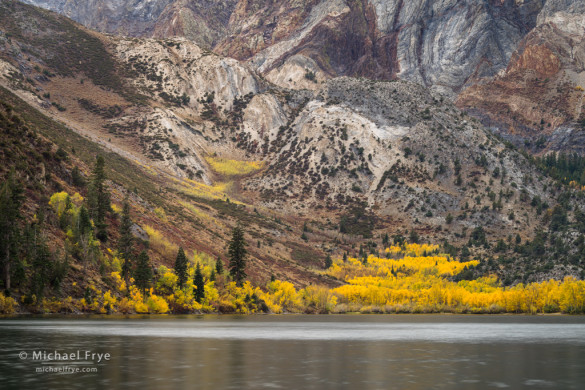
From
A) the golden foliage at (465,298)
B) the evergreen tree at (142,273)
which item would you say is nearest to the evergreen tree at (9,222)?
the evergreen tree at (142,273)

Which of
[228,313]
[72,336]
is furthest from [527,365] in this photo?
[228,313]

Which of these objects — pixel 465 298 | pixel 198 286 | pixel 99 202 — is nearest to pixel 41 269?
pixel 99 202

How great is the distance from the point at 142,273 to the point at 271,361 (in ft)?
204

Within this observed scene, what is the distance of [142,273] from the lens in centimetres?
10138

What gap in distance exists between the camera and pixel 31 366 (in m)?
37.3

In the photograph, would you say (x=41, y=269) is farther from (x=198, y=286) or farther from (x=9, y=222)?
(x=198, y=286)

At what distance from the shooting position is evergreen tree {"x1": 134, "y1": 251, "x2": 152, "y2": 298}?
101 m

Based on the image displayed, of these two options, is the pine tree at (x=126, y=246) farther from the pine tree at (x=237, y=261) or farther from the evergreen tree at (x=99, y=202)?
the pine tree at (x=237, y=261)

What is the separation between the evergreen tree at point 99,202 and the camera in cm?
10581

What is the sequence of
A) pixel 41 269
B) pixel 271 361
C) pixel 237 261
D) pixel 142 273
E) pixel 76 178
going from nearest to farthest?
pixel 271 361 → pixel 41 269 → pixel 142 273 → pixel 76 178 → pixel 237 261

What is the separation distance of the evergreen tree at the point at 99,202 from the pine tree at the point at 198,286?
19.6 meters

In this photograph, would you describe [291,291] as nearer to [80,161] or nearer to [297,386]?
[80,161]

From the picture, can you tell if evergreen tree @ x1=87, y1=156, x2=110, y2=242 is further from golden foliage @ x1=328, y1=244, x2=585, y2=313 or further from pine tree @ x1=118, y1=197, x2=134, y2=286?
golden foliage @ x1=328, y1=244, x2=585, y2=313

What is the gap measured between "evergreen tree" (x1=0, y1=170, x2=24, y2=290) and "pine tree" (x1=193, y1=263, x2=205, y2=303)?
38746 millimetres
